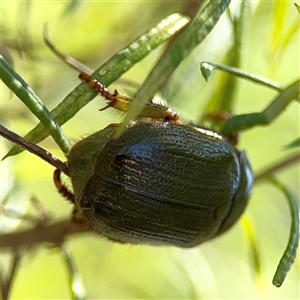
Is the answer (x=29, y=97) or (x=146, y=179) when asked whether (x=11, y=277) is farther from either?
(x=29, y=97)

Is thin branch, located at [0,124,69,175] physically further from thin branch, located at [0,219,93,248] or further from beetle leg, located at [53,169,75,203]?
thin branch, located at [0,219,93,248]

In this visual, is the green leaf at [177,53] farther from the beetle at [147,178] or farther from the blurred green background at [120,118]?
the blurred green background at [120,118]

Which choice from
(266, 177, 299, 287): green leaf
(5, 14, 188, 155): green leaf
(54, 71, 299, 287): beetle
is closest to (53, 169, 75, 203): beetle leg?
(54, 71, 299, 287): beetle

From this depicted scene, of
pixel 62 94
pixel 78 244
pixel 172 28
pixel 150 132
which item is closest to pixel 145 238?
pixel 150 132

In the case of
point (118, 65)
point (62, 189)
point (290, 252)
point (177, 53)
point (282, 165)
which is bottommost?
point (282, 165)

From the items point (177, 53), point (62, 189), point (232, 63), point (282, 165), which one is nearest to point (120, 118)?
point (62, 189)
